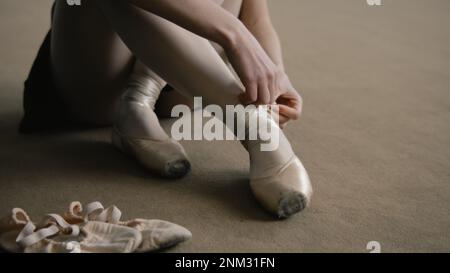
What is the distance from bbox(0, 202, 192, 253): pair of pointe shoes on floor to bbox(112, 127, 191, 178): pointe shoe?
Result: 17 centimetres

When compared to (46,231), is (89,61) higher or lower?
higher

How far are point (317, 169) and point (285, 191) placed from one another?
20cm

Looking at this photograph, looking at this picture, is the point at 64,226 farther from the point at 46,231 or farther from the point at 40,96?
the point at 40,96

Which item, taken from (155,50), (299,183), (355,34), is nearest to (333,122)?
(299,183)

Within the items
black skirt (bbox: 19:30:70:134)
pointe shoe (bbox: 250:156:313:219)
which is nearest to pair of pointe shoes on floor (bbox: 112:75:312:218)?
pointe shoe (bbox: 250:156:313:219)

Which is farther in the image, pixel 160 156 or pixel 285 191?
pixel 160 156

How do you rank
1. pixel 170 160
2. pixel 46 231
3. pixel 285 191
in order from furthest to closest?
pixel 170 160
pixel 285 191
pixel 46 231

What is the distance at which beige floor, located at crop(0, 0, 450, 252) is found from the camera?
855 millimetres

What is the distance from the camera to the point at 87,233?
771 mm

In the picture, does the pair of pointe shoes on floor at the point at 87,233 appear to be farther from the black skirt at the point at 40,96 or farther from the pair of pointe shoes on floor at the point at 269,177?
the black skirt at the point at 40,96

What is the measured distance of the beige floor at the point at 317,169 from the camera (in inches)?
33.7

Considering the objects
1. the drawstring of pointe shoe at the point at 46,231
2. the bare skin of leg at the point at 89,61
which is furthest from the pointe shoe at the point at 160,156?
the drawstring of pointe shoe at the point at 46,231

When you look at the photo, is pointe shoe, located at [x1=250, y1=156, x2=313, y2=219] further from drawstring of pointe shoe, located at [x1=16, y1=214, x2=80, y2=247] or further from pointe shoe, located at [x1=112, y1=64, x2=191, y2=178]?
drawstring of pointe shoe, located at [x1=16, y1=214, x2=80, y2=247]

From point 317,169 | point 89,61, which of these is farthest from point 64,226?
point 317,169
